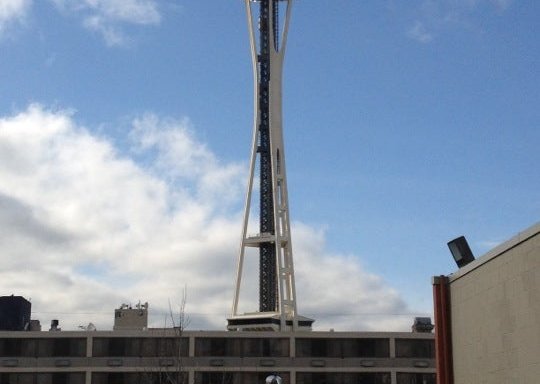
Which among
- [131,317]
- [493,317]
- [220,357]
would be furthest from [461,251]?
[131,317]

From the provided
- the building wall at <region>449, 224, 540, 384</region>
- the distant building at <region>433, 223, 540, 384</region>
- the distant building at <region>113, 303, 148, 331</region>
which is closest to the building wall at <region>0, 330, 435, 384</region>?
the distant building at <region>113, 303, 148, 331</region>

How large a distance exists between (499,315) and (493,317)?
64cm

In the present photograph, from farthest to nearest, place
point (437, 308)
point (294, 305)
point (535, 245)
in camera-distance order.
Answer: point (294, 305), point (437, 308), point (535, 245)

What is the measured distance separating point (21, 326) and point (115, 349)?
21079mm

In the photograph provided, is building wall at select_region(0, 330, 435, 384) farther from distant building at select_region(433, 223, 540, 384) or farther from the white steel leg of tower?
distant building at select_region(433, 223, 540, 384)

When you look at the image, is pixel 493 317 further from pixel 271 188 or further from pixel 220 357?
pixel 271 188

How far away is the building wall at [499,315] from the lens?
28.5 metres

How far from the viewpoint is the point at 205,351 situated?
309 ft

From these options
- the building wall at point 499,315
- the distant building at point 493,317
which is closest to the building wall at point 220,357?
the distant building at point 493,317

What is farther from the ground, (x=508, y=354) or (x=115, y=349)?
(x=115, y=349)

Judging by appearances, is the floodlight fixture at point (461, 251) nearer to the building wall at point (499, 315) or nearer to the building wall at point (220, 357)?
the building wall at point (499, 315)

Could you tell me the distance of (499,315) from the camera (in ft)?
104

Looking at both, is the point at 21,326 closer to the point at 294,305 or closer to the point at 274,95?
the point at 294,305

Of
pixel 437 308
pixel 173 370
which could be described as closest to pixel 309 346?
pixel 173 370
